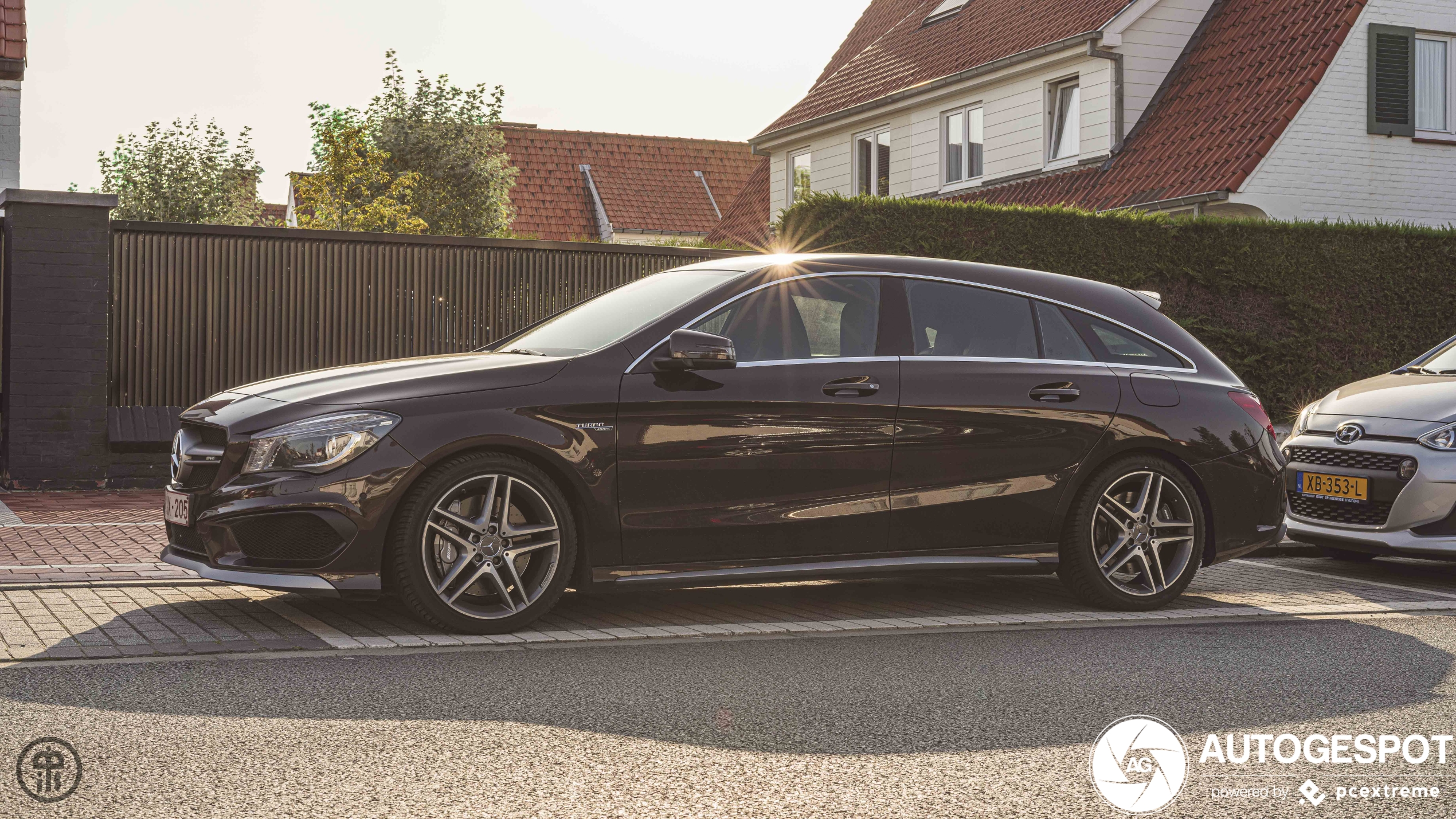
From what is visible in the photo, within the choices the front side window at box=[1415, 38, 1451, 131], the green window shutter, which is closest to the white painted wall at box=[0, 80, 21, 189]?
the green window shutter

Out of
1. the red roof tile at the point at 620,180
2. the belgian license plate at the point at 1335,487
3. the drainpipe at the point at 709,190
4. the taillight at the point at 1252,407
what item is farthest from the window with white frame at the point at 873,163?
the taillight at the point at 1252,407

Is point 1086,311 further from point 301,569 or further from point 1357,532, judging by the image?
point 301,569

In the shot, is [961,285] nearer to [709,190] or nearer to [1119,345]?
[1119,345]

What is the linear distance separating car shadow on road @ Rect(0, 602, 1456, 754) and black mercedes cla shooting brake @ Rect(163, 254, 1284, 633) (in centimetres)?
42

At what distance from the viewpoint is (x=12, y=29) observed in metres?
19.3

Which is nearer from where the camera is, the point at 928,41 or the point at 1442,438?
the point at 1442,438

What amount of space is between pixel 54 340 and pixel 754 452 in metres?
7.84

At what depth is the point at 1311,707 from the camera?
5.38m

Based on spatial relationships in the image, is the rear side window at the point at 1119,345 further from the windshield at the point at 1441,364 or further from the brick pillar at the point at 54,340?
the brick pillar at the point at 54,340

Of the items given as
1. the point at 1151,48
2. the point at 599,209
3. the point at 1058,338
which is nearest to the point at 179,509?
the point at 1058,338

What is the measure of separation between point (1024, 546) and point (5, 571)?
5.16 metres

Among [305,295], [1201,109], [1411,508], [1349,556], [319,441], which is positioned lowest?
[1349,556]

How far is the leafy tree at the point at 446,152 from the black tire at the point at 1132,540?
28.9m

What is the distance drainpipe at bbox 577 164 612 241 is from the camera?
38366 millimetres
